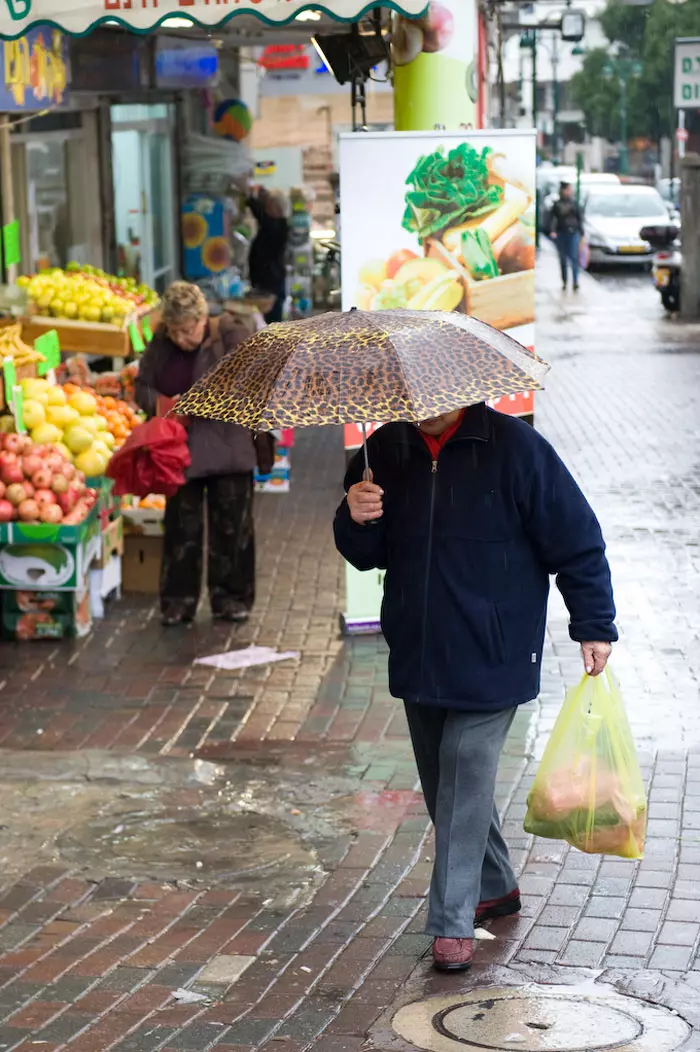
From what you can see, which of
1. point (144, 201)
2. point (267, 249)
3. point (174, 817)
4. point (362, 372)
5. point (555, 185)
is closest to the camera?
point (362, 372)

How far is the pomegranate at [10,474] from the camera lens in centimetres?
877

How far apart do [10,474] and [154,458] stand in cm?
80

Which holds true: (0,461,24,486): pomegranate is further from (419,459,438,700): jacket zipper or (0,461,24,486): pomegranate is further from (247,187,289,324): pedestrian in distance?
(247,187,289,324): pedestrian in distance

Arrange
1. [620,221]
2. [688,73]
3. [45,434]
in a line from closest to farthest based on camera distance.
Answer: [45,434] → [688,73] → [620,221]

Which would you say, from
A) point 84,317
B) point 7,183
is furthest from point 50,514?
point 7,183

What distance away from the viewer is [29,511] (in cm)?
869

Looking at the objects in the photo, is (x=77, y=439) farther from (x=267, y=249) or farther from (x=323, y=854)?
(x=267, y=249)

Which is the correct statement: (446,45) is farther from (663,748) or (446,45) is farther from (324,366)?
(324,366)

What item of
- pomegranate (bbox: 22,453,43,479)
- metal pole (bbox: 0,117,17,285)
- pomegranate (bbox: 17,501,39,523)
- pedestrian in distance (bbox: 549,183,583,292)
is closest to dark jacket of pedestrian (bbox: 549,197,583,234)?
pedestrian in distance (bbox: 549,183,583,292)

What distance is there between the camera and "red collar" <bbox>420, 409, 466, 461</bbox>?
15.5 ft

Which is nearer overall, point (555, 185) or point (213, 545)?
point (213, 545)

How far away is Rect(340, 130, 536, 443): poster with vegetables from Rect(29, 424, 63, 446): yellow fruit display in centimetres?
221

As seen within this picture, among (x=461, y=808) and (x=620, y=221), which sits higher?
(x=620, y=221)

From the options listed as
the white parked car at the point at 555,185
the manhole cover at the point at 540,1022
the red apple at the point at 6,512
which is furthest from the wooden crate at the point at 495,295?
the white parked car at the point at 555,185
